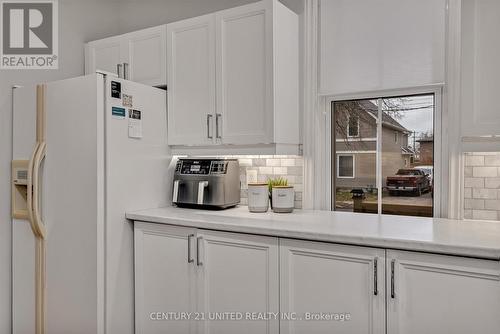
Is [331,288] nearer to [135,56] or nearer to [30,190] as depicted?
[30,190]

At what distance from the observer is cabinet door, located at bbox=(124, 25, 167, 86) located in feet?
9.20

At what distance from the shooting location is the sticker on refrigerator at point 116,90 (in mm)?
2377

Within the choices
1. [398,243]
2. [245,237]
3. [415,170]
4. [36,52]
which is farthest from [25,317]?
[415,170]

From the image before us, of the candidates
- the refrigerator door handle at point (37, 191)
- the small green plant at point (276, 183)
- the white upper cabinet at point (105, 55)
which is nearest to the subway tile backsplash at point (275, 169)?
the small green plant at point (276, 183)

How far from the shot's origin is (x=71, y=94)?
7.90 ft

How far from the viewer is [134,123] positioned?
2545 mm

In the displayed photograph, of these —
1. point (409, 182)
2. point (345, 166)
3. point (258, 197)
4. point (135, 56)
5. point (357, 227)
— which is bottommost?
point (357, 227)

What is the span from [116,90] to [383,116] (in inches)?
68.0

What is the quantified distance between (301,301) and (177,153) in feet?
4.59

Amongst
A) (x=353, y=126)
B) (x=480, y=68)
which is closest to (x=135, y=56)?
(x=353, y=126)

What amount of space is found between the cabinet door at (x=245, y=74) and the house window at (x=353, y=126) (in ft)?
2.07

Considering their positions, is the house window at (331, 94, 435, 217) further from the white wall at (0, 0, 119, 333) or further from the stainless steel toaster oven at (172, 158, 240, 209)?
the white wall at (0, 0, 119, 333)

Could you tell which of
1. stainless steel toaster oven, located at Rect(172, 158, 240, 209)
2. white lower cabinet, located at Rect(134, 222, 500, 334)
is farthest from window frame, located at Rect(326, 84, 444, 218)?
stainless steel toaster oven, located at Rect(172, 158, 240, 209)

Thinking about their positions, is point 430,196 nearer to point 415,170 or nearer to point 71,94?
point 415,170
